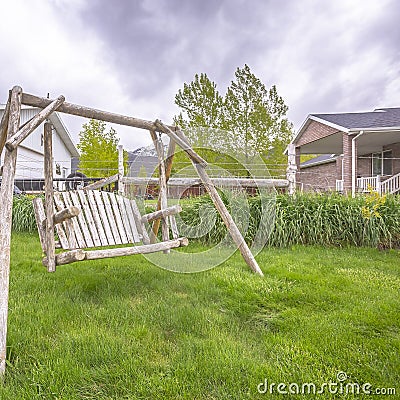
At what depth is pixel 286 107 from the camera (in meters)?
15.4

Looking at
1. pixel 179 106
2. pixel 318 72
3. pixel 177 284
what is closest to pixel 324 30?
pixel 318 72

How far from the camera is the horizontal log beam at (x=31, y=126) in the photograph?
202 cm

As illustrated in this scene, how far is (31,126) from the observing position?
7.16 feet

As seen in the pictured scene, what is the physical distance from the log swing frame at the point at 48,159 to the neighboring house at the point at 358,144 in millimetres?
6203

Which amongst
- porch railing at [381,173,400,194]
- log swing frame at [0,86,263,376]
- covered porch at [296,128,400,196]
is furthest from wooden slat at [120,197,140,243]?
porch railing at [381,173,400,194]

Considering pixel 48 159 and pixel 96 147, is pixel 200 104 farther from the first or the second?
pixel 48 159

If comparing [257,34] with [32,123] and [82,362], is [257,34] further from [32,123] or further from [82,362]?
[82,362]

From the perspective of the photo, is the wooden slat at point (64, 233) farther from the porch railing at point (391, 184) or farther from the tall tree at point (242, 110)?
the tall tree at point (242, 110)

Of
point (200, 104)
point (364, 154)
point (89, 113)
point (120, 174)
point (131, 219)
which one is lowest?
point (131, 219)

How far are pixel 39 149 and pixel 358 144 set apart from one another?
16.2 metres

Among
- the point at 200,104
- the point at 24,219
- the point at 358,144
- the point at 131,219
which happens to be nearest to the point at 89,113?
the point at 131,219

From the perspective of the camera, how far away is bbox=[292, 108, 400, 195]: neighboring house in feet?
37.5

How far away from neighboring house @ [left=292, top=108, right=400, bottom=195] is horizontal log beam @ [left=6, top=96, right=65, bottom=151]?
7700 millimetres

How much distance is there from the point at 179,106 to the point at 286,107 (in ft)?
16.2
